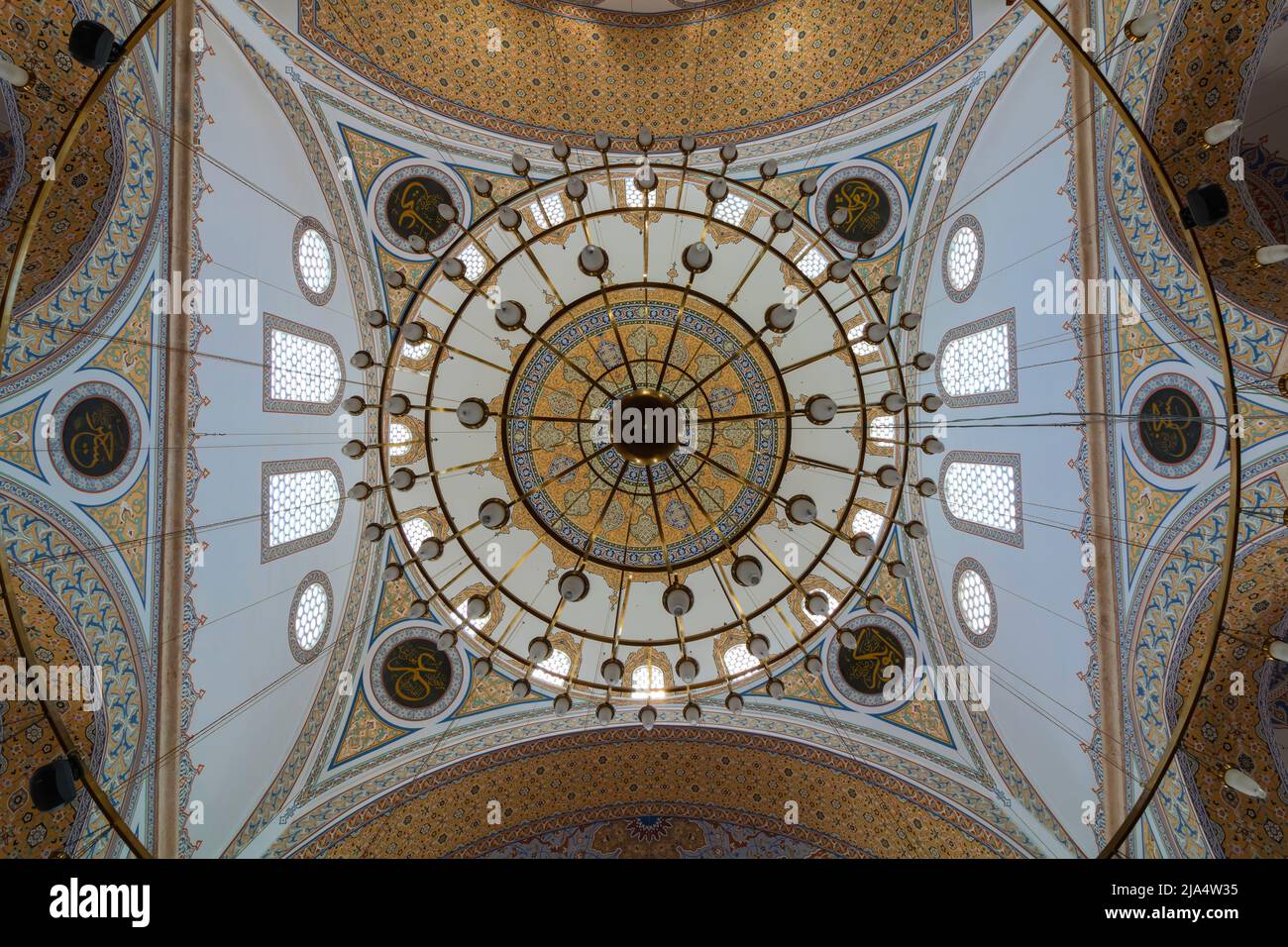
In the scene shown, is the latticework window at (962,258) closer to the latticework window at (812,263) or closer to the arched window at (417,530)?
the latticework window at (812,263)

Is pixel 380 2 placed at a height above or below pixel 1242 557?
above

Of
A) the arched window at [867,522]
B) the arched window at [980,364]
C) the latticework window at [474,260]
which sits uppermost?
the latticework window at [474,260]

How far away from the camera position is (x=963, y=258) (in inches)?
320

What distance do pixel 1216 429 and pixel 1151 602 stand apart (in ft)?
5.47

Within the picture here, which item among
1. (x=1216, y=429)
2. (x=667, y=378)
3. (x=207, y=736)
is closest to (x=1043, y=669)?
(x=1216, y=429)

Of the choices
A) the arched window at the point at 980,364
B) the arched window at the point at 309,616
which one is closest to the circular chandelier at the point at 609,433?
the arched window at the point at 980,364

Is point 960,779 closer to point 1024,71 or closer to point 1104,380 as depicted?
point 1104,380

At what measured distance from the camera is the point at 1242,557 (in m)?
5.59

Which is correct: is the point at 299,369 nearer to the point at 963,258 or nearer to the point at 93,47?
the point at 93,47

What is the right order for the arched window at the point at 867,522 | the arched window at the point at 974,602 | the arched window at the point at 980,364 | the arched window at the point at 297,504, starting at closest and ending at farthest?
the arched window at the point at 980,364 < the arched window at the point at 297,504 < the arched window at the point at 974,602 < the arched window at the point at 867,522

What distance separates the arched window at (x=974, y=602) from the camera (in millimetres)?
8031

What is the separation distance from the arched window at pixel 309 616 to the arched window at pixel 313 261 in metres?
3.45

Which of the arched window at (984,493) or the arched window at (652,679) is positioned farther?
the arched window at (652,679)
